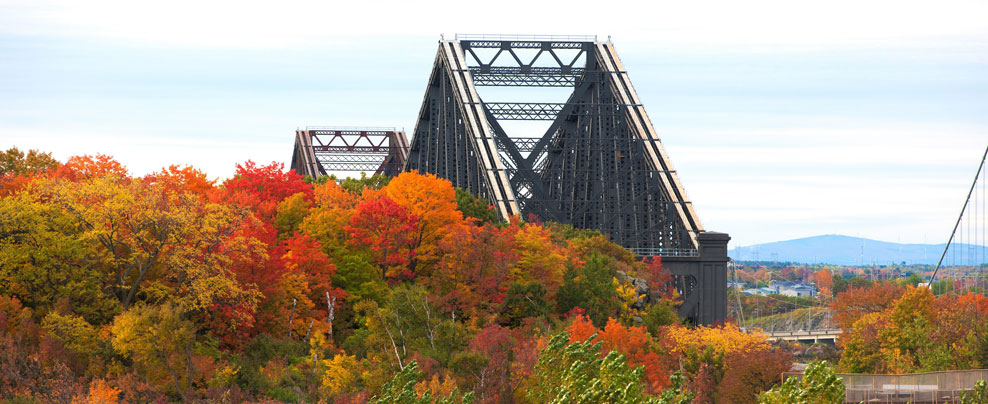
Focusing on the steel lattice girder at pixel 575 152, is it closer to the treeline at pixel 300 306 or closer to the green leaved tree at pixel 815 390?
the treeline at pixel 300 306

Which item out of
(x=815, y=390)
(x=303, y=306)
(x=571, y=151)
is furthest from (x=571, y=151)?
(x=815, y=390)

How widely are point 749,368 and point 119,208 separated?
1395 inches

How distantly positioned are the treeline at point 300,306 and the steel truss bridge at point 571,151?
770 inches

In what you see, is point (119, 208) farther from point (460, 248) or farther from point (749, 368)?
Answer: point (749, 368)

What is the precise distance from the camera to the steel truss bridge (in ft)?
306

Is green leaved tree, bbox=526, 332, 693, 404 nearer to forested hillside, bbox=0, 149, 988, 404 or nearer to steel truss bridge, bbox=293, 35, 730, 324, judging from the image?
forested hillside, bbox=0, 149, 988, 404

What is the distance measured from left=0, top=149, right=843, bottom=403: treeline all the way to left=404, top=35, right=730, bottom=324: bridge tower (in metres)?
20.0

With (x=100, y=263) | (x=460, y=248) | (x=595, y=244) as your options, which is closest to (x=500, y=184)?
(x=595, y=244)

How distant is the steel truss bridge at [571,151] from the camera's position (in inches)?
3674

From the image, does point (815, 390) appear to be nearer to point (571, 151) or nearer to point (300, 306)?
point (300, 306)

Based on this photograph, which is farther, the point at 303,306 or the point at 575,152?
the point at 575,152

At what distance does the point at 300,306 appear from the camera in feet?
204

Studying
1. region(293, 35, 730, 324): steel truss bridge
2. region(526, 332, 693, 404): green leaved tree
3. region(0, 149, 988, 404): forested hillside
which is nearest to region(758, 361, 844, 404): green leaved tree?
region(526, 332, 693, 404): green leaved tree

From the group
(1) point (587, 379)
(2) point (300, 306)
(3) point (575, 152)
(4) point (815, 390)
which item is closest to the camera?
(4) point (815, 390)
